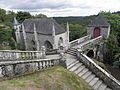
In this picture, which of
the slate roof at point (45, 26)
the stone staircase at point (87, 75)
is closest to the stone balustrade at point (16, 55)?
the stone staircase at point (87, 75)

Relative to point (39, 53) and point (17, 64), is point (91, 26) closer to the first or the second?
point (39, 53)

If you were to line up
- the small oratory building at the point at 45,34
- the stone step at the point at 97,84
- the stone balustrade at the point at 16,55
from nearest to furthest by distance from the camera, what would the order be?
the stone balustrade at the point at 16,55 < the stone step at the point at 97,84 < the small oratory building at the point at 45,34

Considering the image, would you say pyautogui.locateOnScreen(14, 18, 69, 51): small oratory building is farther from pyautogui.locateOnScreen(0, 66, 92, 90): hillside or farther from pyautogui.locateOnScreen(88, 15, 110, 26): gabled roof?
pyautogui.locateOnScreen(0, 66, 92, 90): hillside

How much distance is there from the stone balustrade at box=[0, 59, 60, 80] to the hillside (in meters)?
0.32

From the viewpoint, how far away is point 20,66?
577 centimetres

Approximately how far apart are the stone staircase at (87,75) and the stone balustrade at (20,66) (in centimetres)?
223

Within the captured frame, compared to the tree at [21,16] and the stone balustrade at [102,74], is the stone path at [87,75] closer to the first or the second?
the stone balustrade at [102,74]

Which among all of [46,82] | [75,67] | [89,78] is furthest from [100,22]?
[46,82]

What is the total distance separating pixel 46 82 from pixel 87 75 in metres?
3.93

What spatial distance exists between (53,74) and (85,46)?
8.17 m

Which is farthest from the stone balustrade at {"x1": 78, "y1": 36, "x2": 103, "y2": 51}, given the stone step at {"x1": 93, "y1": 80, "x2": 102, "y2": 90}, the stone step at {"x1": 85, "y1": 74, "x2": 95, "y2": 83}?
the stone step at {"x1": 93, "y1": 80, "x2": 102, "y2": 90}

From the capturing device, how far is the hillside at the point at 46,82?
495 centimetres

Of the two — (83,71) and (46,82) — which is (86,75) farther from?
(46,82)

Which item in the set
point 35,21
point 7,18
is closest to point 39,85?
point 35,21
